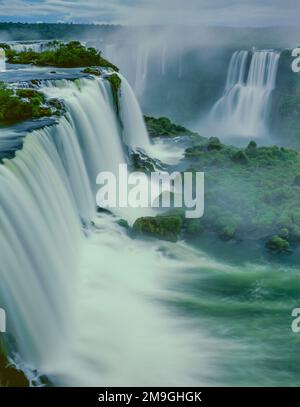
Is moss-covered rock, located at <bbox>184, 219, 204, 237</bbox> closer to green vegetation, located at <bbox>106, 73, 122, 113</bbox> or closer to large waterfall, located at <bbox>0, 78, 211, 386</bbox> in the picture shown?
large waterfall, located at <bbox>0, 78, 211, 386</bbox>

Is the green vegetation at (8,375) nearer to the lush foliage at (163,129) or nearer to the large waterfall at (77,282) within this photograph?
the large waterfall at (77,282)

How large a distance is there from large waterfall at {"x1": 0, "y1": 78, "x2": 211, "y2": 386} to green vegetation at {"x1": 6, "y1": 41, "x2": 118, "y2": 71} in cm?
557

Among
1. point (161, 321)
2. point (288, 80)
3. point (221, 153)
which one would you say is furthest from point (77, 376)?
point (288, 80)

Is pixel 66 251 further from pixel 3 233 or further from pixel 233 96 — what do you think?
pixel 233 96

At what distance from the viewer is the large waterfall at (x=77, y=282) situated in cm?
626

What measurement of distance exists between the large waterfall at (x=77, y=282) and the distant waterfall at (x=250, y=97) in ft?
35.6

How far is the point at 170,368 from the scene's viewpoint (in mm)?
6684

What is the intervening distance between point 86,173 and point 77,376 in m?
4.87

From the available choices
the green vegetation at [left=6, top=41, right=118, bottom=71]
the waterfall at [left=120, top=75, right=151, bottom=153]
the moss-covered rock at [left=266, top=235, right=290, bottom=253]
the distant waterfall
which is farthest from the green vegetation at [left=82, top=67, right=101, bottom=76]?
the distant waterfall

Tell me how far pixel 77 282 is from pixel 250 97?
14.0m

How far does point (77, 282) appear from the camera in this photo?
8023 millimetres

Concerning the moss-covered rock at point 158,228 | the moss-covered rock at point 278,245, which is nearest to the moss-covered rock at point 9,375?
→ the moss-covered rock at point 158,228

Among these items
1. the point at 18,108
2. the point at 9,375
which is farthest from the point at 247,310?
the point at 18,108

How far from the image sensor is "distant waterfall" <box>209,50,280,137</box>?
20.2m
